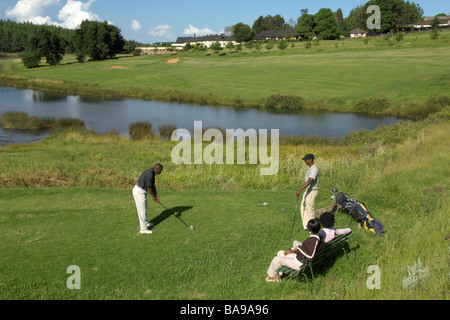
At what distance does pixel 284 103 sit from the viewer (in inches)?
2024

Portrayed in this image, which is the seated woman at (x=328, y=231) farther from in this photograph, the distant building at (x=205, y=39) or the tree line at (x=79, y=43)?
the distant building at (x=205, y=39)

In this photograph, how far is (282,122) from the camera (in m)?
41.4

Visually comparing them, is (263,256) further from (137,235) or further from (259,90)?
(259,90)

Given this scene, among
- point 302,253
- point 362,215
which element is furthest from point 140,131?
point 302,253

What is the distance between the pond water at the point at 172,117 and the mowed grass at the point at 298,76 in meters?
5.49

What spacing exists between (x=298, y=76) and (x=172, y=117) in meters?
30.1

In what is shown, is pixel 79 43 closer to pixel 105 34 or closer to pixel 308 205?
pixel 105 34

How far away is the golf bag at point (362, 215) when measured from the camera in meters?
9.41

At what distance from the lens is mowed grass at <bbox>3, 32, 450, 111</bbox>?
53031 mm

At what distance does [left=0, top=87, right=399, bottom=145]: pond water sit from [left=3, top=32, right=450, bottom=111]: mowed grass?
18.0 ft

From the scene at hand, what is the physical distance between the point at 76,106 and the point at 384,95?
135 ft

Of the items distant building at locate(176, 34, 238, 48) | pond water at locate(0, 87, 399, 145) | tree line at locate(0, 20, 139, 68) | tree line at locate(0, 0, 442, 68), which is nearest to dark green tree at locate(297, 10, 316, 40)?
tree line at locate(0, 0, 442, 68)

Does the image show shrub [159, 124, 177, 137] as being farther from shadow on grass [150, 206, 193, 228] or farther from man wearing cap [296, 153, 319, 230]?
man wearing cap [296, 153, 319, 230]
